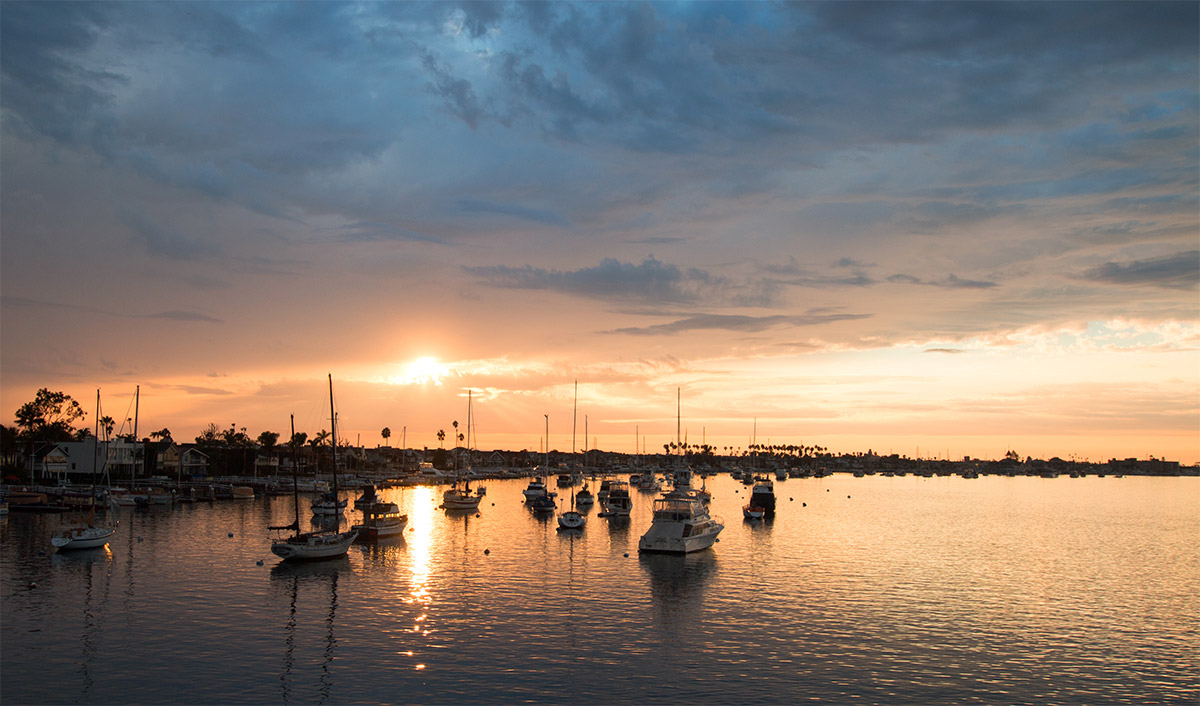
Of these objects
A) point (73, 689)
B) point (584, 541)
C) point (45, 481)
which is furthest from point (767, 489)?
point (45, 481)

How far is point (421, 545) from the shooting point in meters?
85.9

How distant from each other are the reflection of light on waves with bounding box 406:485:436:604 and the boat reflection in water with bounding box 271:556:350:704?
5.86 metres

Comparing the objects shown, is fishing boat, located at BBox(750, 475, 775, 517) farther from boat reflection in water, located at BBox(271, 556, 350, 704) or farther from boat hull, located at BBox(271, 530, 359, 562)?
boat hull, located at BBox(271, 530, 359, 562)

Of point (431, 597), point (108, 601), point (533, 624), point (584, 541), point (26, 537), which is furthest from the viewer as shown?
point (584, 541)

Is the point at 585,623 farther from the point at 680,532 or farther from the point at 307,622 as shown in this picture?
the point at 680,532

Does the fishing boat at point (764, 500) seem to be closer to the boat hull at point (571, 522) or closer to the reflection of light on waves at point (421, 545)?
the boat hull at point (571, 522)

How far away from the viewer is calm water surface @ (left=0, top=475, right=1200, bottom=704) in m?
36.2

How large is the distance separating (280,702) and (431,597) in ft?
73.2

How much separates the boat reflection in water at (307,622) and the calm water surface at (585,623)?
0.64ft

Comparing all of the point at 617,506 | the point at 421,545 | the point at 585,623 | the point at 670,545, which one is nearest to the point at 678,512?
the point at 670,545

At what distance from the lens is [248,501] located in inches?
5546

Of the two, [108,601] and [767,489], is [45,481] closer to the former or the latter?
[108,601]

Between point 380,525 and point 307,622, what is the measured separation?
40729mm

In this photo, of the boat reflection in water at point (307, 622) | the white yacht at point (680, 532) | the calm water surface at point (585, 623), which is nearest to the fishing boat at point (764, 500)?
the calm water surface at point (585, 623)
